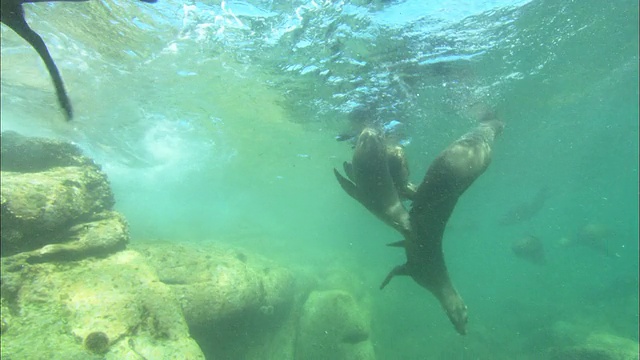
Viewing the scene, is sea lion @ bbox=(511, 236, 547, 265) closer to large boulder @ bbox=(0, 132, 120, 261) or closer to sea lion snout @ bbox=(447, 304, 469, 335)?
sea lion snout @ bbox=(447, 304, 469, 335)

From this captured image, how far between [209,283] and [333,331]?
5.43m

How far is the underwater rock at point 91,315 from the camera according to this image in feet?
16.7

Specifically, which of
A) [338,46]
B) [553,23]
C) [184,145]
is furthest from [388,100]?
[184,145]

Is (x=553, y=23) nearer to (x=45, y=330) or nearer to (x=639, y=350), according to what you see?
(x=639, y=350)

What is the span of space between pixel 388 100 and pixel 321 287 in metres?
10.6

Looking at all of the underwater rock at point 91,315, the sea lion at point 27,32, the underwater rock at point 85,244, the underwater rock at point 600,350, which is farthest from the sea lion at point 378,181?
the underwater rock at point 600,350

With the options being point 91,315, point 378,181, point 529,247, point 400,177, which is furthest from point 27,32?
point 529,247

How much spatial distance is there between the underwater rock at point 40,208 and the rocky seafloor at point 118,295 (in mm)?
21

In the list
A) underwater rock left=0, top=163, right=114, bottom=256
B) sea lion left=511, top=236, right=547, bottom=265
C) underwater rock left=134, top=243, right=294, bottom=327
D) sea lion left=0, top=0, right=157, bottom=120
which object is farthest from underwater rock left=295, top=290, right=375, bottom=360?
sea lion left=511, top=236, right=547, bottom=265

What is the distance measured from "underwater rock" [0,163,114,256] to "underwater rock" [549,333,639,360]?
56.7 ft

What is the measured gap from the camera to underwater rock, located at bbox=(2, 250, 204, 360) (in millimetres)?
5098

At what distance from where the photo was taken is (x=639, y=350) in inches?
488

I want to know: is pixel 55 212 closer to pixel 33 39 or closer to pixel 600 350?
pixel 33 39

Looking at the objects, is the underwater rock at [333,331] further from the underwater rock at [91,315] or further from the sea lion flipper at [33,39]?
the sea lion flipper at [33,39]
